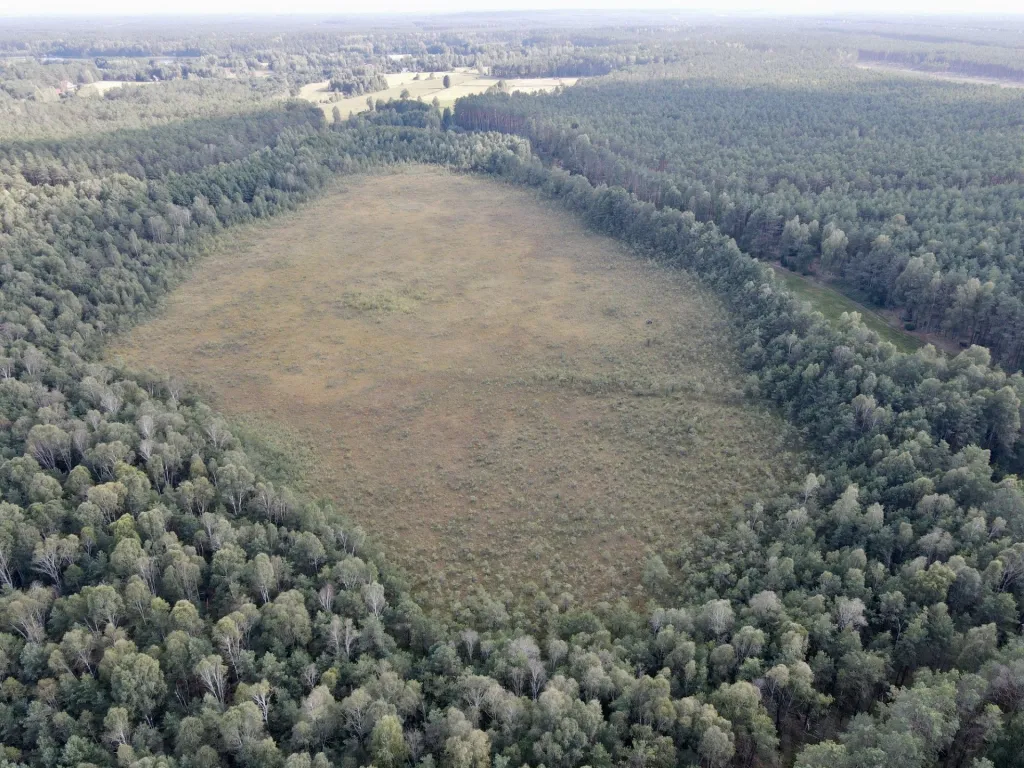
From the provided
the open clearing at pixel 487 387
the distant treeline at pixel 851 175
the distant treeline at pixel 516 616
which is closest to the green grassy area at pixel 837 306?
the distant treeline at pixel 851 175

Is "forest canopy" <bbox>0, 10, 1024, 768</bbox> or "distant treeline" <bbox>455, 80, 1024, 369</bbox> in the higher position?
"distant treeline" <bbox>455, 80, 1024, 369</bbox>

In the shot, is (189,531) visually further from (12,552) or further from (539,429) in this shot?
(539,429)

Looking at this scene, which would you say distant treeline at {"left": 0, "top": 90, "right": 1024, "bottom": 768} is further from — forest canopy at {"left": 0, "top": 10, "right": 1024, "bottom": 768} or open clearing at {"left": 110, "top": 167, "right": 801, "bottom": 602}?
open clearing at {"left": 110, "top": 167, "right": 801, "bottom": 602}

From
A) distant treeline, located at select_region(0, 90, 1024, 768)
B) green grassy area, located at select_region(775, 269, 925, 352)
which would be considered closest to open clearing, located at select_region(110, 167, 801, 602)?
distant treeline, located at select_region(0, 90, 1024, 768)

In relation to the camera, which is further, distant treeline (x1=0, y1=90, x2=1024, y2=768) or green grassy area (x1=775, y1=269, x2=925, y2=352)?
green grassy area (x1=775, y1=269, x2=925, y2=352)

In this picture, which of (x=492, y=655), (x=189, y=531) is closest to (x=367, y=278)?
(x=189, y=531)

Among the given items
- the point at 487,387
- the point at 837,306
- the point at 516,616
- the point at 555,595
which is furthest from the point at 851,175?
the point at 516,616
